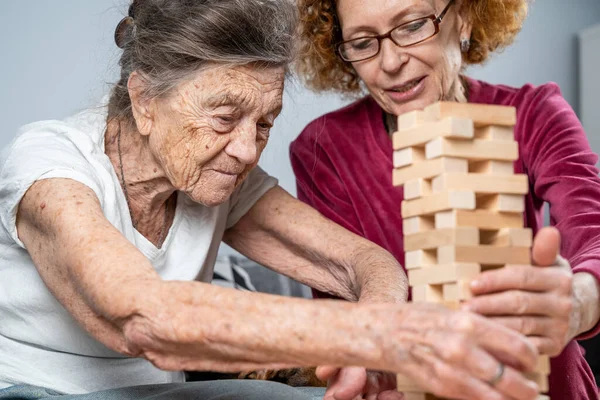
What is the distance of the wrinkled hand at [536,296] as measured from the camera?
1193 millimetres

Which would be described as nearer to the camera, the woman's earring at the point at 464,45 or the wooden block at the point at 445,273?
the wooden block at the point at 445,273

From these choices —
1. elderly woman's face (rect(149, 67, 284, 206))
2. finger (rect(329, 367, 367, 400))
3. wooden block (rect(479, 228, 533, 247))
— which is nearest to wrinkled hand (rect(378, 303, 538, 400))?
wooden block (rect(479, 228, 533, 247))

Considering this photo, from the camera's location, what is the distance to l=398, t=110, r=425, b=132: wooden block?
1.28 m

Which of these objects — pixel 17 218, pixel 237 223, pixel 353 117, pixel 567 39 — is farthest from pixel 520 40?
pixel 17 218

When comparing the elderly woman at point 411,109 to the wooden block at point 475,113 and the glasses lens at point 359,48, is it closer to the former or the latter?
the glasses lens at point 359,48

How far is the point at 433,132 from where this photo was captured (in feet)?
4.09

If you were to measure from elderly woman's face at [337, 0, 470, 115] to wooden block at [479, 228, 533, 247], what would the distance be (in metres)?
0.94

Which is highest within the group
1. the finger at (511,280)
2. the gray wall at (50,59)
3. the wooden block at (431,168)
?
the gray wall at (50,59)

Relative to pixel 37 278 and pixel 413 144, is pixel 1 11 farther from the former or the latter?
pixel 413 144

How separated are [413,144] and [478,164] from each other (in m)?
0.11

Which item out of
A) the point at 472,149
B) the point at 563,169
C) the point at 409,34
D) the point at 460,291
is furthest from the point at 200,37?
the point at 563,169

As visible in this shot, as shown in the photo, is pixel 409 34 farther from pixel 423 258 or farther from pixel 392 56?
pixel 423 258

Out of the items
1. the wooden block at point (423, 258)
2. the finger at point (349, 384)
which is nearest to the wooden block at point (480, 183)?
the wooden block at point (423, 258)

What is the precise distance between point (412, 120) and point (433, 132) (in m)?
0.06
